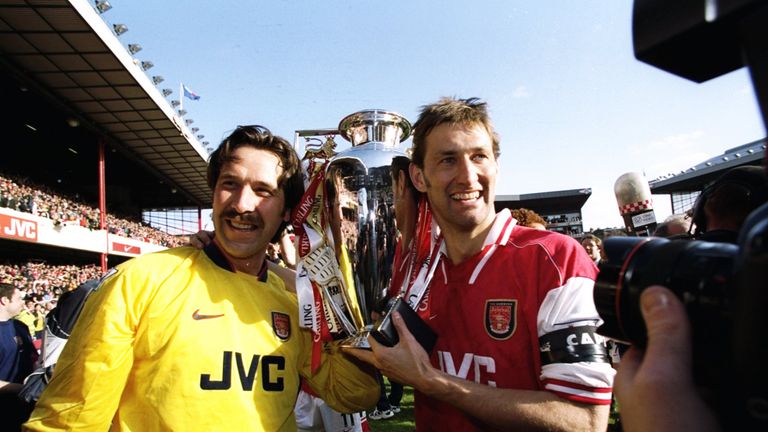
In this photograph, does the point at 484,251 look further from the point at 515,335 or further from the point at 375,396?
the point at 375,396

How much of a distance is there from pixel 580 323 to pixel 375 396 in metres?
0.75

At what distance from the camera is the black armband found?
1.33 m

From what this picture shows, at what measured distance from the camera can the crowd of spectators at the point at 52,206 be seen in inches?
663

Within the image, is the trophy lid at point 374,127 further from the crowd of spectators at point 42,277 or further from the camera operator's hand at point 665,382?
the crowd of spectators at point 42,277

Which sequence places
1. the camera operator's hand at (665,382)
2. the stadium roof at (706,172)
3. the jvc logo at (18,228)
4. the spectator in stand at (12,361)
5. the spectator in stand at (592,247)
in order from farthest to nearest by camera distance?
the stadium roof at (706,172)
the jvc logo at (18,228)
the spectator in stand at (592,247)
the spectator in stand at (12,361)
the camera operator's hand at (665,382)

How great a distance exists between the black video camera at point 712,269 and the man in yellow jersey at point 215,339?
1062mm

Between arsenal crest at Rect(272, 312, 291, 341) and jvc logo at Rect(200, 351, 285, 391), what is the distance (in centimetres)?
8

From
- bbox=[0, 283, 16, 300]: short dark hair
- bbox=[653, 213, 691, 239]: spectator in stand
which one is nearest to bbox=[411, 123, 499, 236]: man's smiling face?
bbox=[653, 213, 691, 239]: spectator in stand

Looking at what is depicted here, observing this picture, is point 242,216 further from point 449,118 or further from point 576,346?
point 576,346

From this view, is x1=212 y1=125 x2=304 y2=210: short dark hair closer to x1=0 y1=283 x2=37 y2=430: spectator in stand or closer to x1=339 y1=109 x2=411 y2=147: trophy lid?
x1=339 y1=109 x2=411 y2=147: trophy lid

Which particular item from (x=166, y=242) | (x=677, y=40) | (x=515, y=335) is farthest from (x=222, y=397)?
(x=166, y=242)

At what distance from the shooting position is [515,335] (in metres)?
1.50

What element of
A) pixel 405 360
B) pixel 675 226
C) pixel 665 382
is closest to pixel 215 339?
pixel 405 360

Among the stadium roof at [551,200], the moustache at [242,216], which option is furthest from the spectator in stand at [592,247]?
the stadium roof at [551,200]
